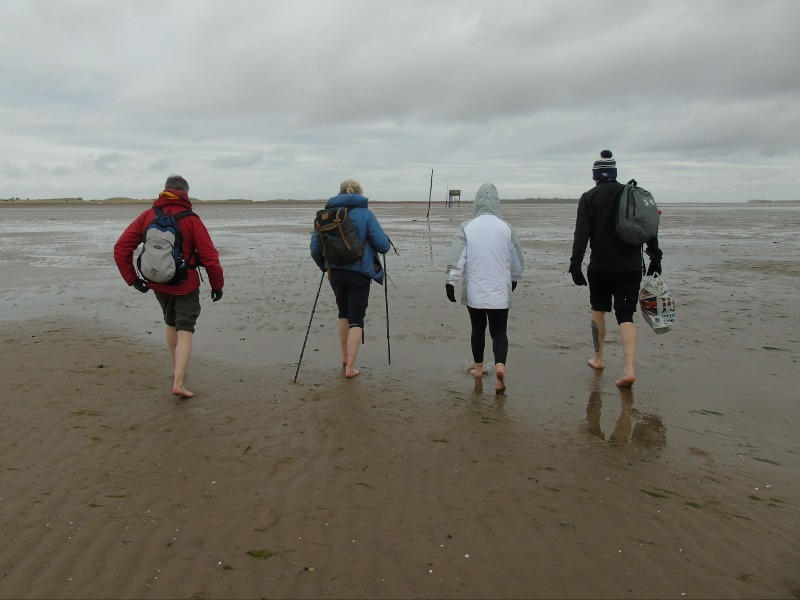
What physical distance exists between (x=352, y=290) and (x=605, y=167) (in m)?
3.10

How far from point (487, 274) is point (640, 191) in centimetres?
183

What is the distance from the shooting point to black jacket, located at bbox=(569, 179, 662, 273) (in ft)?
19.1

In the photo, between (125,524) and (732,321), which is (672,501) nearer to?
(125,524)

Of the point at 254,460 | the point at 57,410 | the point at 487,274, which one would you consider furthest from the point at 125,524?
the point at 487,274

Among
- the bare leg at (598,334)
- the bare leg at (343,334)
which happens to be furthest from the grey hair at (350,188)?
the bare leg at (598,334)

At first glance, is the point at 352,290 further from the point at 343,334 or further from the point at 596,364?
the point at 596,364

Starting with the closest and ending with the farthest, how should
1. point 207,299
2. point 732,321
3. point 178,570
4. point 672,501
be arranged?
point 178,570 < point 672,501 < point 732,321 < point 207,299

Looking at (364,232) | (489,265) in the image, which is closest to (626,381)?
(489,265)

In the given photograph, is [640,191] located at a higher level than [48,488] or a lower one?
higher

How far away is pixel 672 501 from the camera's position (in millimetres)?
3654

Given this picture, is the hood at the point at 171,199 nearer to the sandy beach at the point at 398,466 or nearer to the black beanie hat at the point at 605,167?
the sandy beach at the point at 398,466

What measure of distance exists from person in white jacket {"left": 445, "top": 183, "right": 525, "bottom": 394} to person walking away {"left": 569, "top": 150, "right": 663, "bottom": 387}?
2.33 feet

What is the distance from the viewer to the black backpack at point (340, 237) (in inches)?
231

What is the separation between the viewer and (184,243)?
5383 mm
